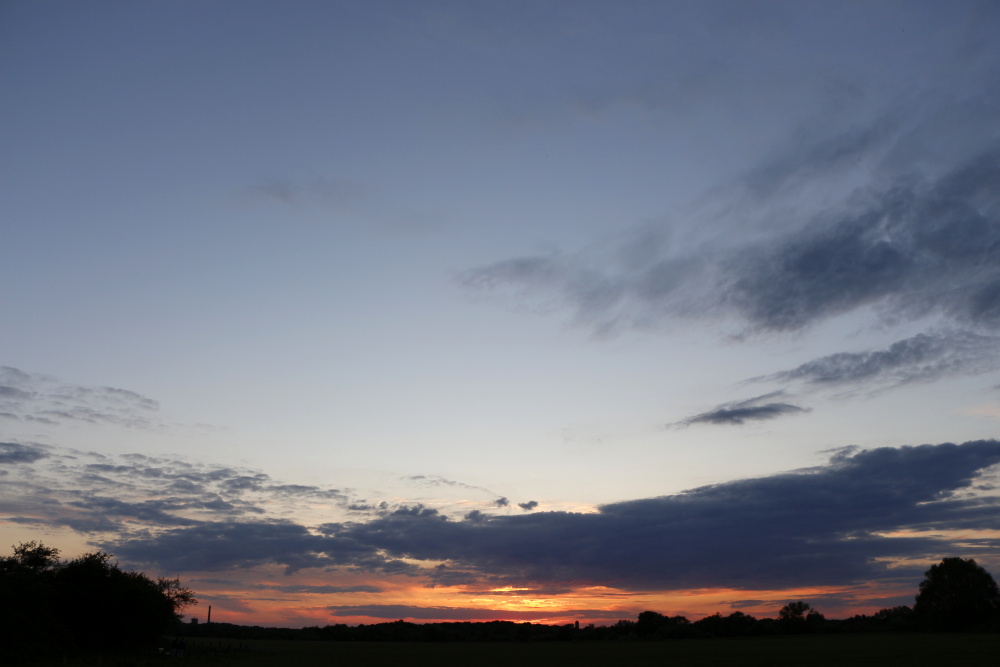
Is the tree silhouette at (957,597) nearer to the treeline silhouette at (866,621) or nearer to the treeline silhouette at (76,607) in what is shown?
the treeline silhouette at (866,621)

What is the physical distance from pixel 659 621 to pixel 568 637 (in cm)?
2516

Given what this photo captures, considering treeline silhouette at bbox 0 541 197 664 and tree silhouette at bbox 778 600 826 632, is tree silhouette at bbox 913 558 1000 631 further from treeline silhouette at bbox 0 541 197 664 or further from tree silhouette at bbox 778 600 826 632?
treeline silhouette at bbox 0 541 197 664

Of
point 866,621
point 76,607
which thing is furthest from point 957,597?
point 76,607

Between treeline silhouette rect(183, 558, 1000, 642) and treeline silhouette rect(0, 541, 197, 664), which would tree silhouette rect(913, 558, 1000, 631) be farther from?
treeline silhouette rect(0, 541, 197, 664)

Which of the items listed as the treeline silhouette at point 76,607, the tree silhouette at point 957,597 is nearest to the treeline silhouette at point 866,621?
the tree silhouette at point 957,597

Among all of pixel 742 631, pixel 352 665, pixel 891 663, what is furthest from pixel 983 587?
pixel 352 665

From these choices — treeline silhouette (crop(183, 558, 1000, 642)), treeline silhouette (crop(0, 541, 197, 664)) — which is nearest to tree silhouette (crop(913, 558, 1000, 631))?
treeline silhouette (crop(183, 558, 1000, 642))

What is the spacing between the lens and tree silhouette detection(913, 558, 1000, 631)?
13912 cm

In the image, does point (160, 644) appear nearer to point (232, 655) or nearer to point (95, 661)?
point (232, 655)

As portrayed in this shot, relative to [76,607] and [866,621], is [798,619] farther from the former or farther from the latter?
[76,607]

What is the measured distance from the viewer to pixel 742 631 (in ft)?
557

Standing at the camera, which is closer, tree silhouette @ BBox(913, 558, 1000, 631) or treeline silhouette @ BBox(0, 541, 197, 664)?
treeline silhouette @ BBox(0, 541, 197, 664)

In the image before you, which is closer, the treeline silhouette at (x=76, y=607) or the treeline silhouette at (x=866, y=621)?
the treeline silhouette at (x=76, y=607)

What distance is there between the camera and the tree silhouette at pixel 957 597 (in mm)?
139125
